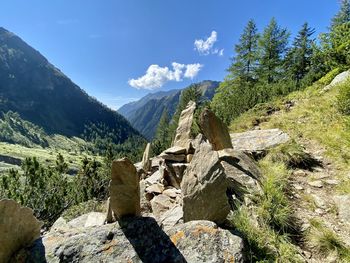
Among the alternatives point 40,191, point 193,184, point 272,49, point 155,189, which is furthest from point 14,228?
point 272,49

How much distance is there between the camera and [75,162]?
173 m

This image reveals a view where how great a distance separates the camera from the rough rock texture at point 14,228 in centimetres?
410

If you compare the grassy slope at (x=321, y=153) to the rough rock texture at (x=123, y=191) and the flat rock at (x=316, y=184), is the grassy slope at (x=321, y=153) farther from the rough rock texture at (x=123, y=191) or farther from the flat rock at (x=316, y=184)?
the rough rock texture at (x=123, y=191)

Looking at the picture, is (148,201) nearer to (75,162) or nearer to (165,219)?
(165,219)

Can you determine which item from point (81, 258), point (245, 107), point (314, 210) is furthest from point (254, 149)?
point (245, 107)

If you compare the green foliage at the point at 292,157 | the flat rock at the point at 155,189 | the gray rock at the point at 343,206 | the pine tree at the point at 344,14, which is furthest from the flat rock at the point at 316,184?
the pine tree at the point at 344,14

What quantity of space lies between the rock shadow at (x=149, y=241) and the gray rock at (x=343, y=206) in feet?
11.9

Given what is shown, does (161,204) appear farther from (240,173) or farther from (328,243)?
(328,243)

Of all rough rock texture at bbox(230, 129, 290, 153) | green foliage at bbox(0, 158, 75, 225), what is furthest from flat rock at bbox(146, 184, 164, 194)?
green foliage at bbox(0, 158, 75, 225)

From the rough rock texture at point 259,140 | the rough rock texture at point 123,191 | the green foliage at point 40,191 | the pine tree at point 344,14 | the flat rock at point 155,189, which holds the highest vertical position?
the pine tree at point 344,14

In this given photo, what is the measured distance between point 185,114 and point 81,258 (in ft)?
26.5

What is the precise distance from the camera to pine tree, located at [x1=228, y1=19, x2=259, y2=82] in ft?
138

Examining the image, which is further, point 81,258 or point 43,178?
point 43,178

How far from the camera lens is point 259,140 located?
31.0 feet
